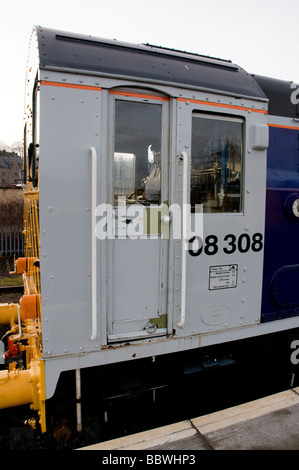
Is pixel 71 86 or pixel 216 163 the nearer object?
pixel 71 86

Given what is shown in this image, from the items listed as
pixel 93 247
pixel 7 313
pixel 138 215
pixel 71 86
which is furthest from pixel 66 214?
pixel 7 313

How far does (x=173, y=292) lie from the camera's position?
9.31 ft

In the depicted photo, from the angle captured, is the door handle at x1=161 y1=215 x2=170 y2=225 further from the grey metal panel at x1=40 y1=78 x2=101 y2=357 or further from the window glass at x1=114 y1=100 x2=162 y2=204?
the grey metal panel at x1=40 y1=78 x2=101 y2=357

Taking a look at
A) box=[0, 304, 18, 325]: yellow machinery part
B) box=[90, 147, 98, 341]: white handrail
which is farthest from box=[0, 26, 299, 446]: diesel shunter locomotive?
box=[0, 304, 18, 325]: yellow machinery part

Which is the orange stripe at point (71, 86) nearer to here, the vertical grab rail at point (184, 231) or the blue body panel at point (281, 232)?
the vertical grab rail at point (184, 231)

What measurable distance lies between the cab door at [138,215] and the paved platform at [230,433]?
0.69 m

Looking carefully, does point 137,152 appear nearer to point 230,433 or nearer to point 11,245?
point 230,433

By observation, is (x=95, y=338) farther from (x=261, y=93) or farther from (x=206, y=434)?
(x=261, y=93)

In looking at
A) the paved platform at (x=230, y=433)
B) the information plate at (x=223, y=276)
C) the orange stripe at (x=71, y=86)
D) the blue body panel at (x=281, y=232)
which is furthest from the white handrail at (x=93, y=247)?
the blue body panel at (x=281, y=232)

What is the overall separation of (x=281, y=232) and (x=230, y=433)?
1777 mm

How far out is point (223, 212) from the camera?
3.06 meters

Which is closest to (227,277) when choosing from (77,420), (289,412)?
(289,412)

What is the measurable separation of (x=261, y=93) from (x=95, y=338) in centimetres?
251

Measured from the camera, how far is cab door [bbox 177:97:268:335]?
2.91 meters
